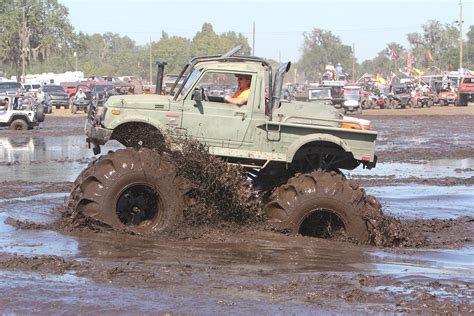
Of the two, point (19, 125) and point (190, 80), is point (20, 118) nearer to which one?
point (19, 125)

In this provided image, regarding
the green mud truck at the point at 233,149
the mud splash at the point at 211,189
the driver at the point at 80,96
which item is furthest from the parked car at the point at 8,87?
the mud splash at the point at 211,189

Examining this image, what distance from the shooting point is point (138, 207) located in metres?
9.98

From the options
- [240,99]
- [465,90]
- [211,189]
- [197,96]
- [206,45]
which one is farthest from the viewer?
[206,45]

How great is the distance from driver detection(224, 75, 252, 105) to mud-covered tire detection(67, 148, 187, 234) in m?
1.22

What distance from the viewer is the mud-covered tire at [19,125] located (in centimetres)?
3123

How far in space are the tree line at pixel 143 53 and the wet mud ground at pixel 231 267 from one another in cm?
6891

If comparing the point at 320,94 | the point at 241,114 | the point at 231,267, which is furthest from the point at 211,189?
the point at 320,94

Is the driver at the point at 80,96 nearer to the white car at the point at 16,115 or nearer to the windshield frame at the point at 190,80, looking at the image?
the white car at the point at 16,115

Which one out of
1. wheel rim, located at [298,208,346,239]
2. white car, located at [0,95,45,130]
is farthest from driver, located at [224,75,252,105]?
white car, located at [0,95,45,130]

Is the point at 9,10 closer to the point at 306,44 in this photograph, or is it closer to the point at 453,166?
the point at 306,44

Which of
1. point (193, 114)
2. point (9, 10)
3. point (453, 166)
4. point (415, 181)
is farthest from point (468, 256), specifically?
point (9, 10)

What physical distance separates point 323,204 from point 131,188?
2385 mm

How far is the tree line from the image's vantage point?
308ft

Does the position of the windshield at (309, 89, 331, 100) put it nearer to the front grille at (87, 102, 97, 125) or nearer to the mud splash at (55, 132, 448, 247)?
the front grille at (87, 102, 97, 125)
